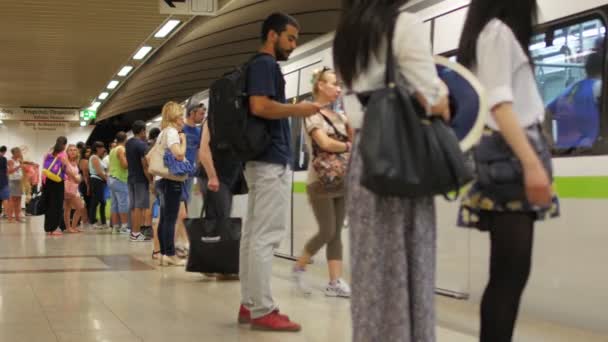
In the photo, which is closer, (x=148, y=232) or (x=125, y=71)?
(x=148, y=232)

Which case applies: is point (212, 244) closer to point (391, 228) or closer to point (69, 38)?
point (391, 228)

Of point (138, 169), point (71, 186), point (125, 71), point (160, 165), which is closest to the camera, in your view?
point (160, 165)

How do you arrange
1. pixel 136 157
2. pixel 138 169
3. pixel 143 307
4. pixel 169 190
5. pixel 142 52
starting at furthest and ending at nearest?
pixel 142 52, pixel 138 169, pixel 136 157, pixel 169 190, pixel 143 307

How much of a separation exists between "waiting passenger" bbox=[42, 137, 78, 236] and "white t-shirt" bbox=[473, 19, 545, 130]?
10347mm

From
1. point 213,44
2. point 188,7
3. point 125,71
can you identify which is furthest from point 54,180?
point 213,44

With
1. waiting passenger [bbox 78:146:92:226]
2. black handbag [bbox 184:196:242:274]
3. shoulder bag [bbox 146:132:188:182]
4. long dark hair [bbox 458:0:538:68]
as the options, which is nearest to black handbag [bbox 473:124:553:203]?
long dark hair [bbox 458:0:538:68]

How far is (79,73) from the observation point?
685 inches

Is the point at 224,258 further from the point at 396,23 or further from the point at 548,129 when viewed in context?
the point at 396,23

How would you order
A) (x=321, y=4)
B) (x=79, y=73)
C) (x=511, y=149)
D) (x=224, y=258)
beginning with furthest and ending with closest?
(x=79, y=73)
(x=321, y=4)
(x=224, y=258)
(x=511, y=149)

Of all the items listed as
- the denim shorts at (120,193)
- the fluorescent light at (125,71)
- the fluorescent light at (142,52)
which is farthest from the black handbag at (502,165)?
the fluorescent light at (125,71)

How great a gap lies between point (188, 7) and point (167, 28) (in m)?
2.48

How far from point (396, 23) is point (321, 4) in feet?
41.4

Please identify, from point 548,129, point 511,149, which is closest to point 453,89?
point 511,149

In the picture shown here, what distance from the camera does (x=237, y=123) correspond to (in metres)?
3.97
